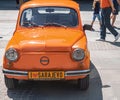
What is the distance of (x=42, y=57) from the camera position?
658 cm

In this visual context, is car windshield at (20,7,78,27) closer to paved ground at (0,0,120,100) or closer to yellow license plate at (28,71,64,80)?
paved ground at (0,0,120,100)

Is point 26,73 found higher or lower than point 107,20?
higher

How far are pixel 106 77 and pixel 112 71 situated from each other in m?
0.49

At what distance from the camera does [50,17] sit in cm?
771

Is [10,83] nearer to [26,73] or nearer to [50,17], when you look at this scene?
[26,73]

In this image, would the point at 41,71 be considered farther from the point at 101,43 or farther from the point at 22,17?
the point at 101,43

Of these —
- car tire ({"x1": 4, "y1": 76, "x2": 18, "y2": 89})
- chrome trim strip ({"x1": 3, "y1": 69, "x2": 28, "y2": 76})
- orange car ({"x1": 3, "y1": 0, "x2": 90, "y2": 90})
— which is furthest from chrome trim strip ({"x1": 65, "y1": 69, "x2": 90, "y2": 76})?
car tire ({"x1": 4, "y1": 76, "x2": 18, "y2": 89})

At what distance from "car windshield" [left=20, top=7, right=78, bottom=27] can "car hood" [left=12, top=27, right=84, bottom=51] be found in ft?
0.56

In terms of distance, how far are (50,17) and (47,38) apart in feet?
2.96

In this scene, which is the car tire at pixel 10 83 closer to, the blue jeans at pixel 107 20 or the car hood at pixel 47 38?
the car hood at pixel 47 38

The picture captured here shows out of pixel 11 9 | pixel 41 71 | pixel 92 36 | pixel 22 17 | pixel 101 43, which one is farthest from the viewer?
pixel 11 9

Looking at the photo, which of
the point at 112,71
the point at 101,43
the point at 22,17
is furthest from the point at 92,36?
the point at 22,17

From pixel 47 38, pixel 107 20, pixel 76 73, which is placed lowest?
pixel 107 20

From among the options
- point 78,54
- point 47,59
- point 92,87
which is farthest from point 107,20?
point 47,59
